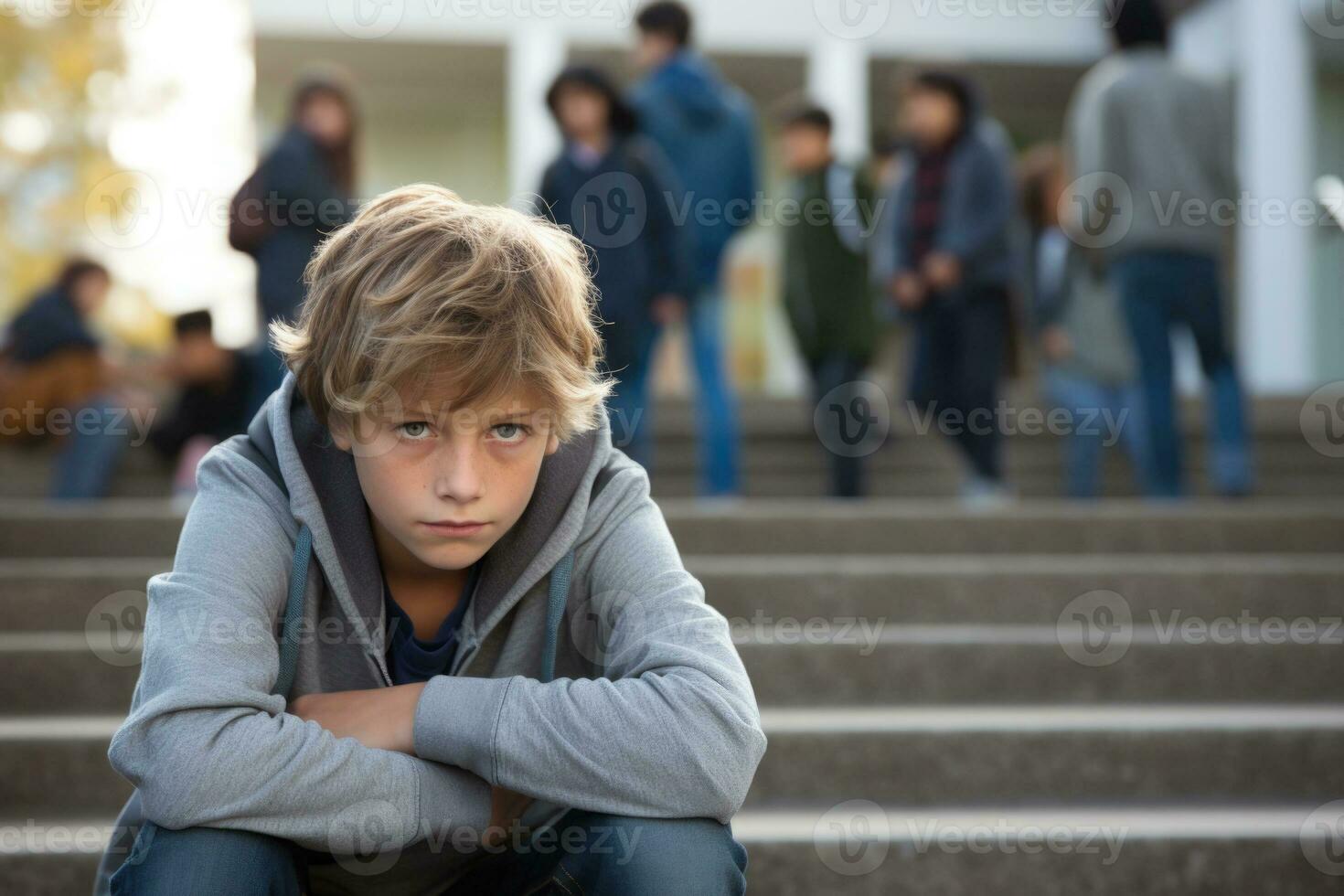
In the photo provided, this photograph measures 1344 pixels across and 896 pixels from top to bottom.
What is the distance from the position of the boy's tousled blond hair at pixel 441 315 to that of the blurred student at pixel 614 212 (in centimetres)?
251

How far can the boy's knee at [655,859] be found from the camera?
147 centimetres

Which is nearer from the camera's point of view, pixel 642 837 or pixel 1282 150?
pixel 642 837

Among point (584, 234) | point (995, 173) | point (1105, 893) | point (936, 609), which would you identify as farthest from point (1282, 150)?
point (1105, 893)

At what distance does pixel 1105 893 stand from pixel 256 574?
1502 millimetres

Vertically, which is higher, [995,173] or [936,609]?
[995,173]

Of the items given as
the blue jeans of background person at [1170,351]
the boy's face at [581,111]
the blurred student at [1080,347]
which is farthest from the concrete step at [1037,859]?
the boy's face at [581,111]

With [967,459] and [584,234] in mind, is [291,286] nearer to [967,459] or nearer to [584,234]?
[584,234]

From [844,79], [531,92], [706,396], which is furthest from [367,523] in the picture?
[844,79]

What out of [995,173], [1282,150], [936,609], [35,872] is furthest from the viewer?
[1282,150]

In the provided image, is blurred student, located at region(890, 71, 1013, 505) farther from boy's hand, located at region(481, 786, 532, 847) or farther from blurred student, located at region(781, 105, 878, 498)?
boy's hand, located at region(481, 786, 532, 847)

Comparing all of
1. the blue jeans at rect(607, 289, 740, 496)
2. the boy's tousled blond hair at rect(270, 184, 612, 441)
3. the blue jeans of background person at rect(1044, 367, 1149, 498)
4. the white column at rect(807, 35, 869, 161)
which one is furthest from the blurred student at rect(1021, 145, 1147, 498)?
the white column at rect(807, 35, 869, 161)

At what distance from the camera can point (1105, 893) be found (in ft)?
7.27

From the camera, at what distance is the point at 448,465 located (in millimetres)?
1540

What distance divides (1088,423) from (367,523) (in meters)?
3.55
